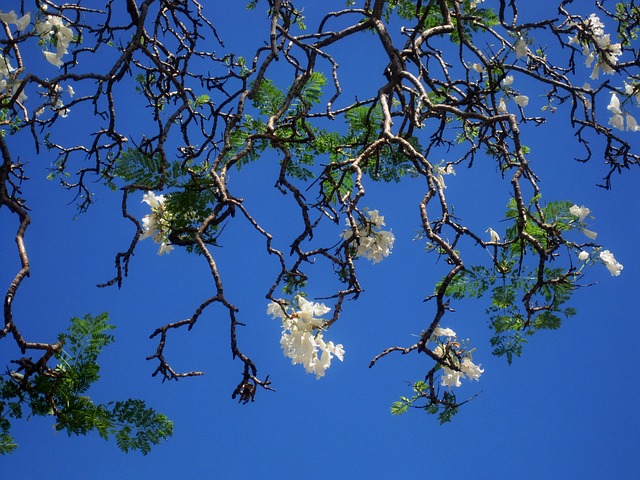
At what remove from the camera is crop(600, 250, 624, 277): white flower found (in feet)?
10.00

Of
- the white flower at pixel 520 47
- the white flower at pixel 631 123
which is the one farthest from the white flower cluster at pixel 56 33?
the white flower at pixel 631 123

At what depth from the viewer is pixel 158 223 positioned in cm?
264

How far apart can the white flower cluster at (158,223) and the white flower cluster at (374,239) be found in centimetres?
72

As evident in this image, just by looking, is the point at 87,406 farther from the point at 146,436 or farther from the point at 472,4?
the point at 472,4

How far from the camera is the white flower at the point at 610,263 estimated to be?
3.05 meters

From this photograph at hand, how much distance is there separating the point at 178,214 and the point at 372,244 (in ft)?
2.49

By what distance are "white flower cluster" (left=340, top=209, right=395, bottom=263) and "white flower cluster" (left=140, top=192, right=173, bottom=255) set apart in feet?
2.35

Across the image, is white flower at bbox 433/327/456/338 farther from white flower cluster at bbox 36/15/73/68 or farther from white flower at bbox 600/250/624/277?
white flower cluster at bbox 36/15/73/68

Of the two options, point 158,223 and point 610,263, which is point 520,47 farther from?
point 158,223

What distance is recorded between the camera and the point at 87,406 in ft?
10.6

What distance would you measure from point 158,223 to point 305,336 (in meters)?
0.82

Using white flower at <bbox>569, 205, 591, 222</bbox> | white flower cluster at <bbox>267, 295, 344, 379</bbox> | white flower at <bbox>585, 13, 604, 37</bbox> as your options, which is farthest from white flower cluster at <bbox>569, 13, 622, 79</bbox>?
white flower cluster at <bbox>267, 295, 344, 379</bbox>

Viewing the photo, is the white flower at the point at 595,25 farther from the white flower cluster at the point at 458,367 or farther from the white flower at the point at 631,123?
the white flower cluster at the point at 458,367

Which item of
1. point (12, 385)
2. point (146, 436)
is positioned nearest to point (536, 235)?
point (146, 436)
